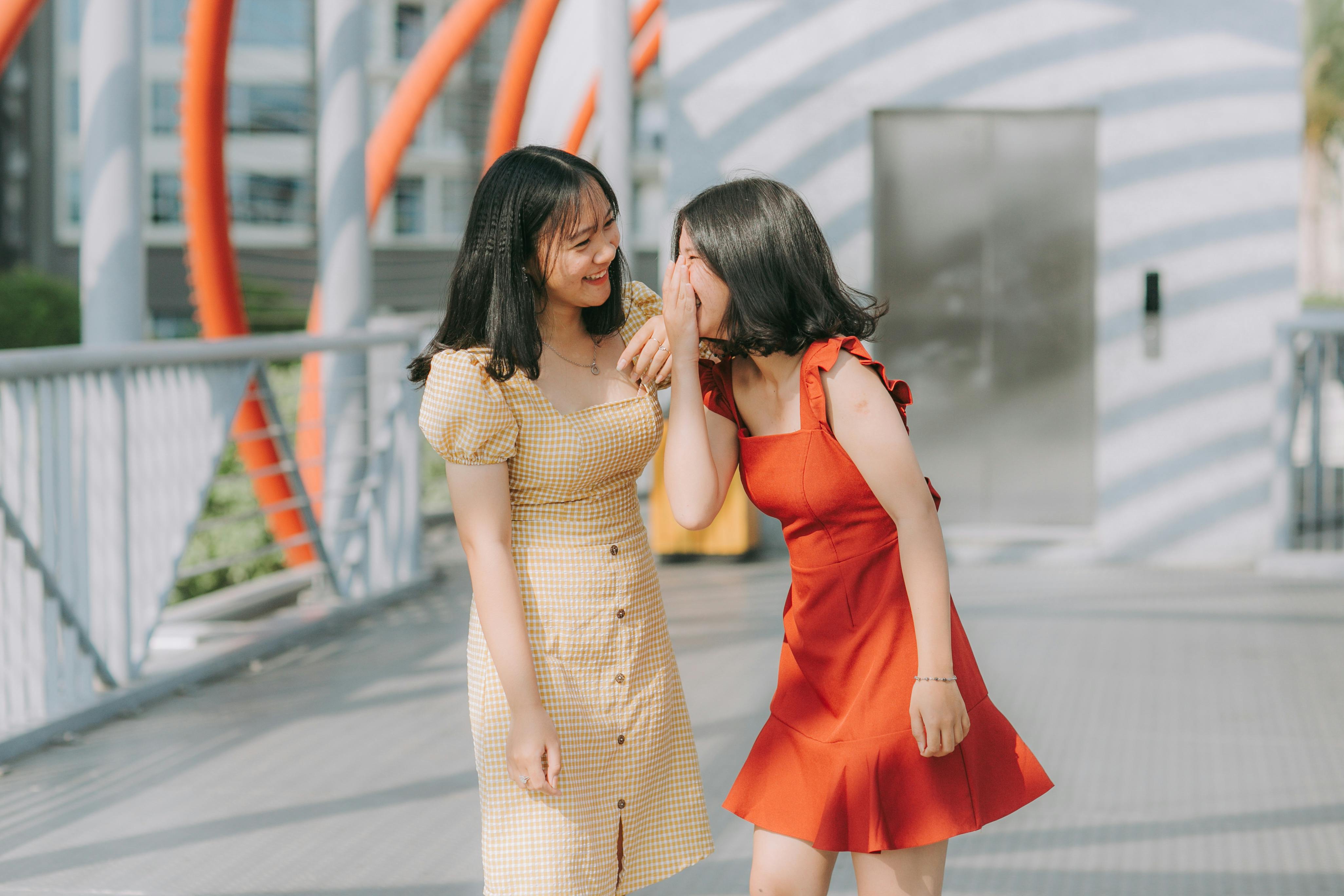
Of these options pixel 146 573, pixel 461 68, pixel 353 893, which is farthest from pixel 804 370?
pixel 461 68

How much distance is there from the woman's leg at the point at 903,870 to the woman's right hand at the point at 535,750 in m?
0.50

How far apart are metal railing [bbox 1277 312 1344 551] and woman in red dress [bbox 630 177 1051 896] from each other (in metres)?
5.93

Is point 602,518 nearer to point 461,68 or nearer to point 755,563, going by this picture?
point 755,563

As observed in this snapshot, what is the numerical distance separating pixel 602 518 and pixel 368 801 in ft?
7.02

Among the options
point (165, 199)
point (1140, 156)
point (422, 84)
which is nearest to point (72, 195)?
point (165, 199)

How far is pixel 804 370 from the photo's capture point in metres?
2.18

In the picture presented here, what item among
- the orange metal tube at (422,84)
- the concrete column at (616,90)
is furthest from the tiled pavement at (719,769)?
the orange metal tube at (422,84)

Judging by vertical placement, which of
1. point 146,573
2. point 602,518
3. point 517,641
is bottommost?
point 146,573

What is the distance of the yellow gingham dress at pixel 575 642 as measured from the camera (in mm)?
2141

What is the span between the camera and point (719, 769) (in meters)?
4.30

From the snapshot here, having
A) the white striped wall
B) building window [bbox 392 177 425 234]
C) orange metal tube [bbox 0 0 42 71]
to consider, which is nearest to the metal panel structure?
the white striped wall

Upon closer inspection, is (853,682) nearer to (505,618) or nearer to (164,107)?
(505,618)

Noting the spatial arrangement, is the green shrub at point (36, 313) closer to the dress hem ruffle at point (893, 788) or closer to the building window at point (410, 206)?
the building window at point (410, 206)

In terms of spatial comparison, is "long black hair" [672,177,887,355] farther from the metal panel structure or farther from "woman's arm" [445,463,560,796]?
the metal panel structure
